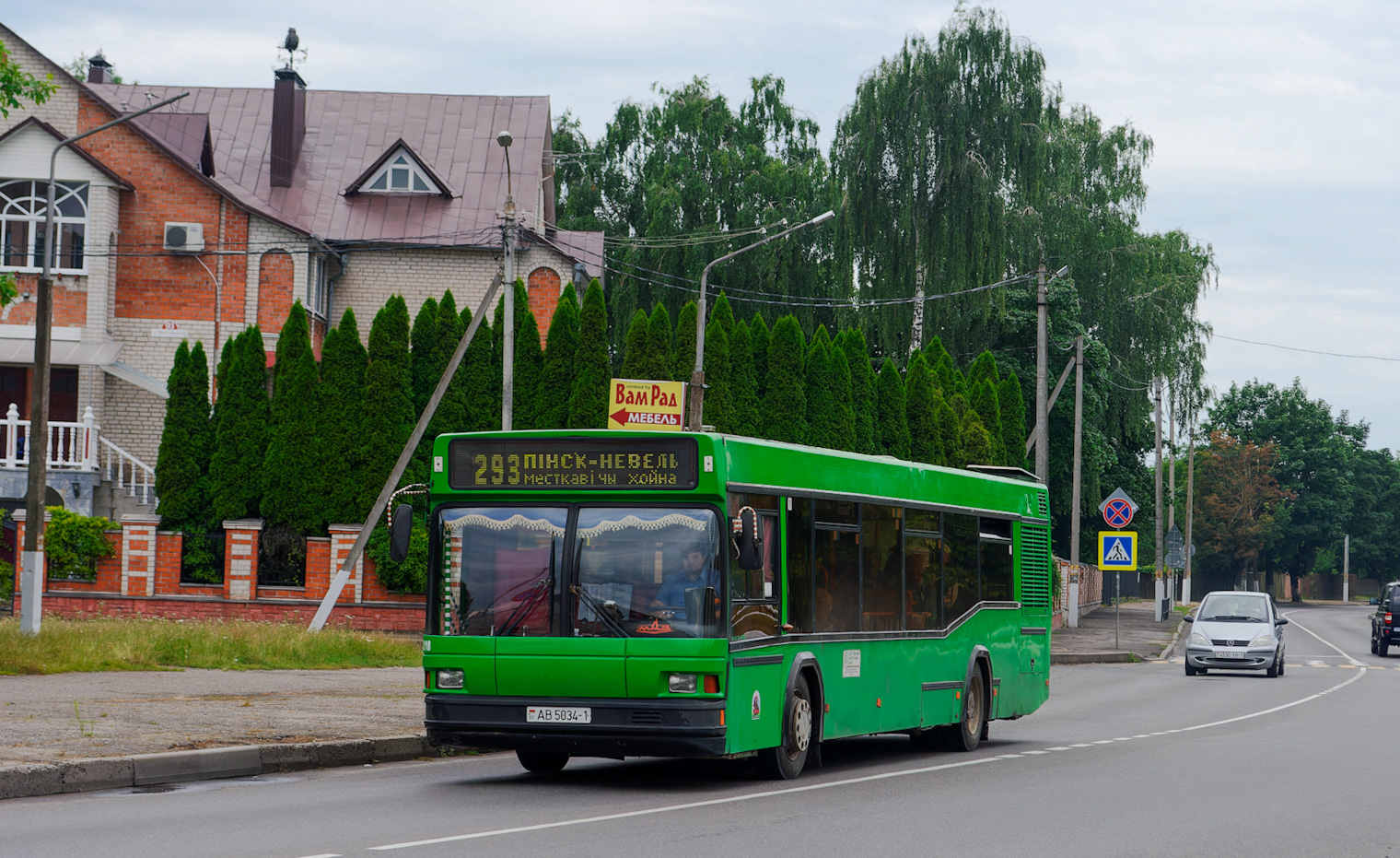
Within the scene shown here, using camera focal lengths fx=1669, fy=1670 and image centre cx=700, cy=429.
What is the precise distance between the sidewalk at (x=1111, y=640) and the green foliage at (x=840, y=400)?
264 inches

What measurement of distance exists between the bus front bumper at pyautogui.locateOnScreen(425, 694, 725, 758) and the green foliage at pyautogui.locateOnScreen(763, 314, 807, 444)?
2633 cm

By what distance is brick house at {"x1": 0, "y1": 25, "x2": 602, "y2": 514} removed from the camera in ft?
124

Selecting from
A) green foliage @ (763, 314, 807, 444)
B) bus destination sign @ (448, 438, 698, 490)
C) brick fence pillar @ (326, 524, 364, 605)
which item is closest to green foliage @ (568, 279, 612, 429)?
green foliage @ (763, 314, 807, 444)

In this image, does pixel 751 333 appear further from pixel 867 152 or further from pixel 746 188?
pixel 746 188

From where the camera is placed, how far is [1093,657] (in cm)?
3509

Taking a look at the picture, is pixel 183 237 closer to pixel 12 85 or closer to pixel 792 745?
pixel 12 85

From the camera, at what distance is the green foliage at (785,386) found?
38.2m

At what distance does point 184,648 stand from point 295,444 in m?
13.0

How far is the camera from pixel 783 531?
41.8 ft

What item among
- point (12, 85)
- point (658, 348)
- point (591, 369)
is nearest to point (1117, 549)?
point (658, 348)

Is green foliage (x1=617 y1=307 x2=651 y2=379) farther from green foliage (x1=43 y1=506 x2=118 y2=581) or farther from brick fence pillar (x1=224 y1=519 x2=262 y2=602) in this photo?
green foliage (x1=43 y1=506 x2=118 y2=581)

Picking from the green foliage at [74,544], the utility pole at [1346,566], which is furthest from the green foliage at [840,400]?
the utility pole at [1346,566]

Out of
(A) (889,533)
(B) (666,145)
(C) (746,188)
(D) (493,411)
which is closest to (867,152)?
(C) (746,188)

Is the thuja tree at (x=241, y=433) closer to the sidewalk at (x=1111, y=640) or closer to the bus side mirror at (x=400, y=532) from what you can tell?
the sidewalk at (x=1111, y=640)
